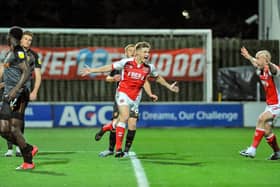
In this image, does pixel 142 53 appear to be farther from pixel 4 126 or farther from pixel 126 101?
pixel 4 126

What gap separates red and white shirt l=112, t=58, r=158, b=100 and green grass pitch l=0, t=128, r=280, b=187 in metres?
1.15

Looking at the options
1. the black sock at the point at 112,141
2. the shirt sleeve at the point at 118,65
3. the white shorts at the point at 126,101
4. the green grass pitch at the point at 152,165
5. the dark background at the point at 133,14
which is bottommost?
the green grass pitch at the point at 152,165

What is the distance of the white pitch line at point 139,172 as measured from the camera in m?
9.63

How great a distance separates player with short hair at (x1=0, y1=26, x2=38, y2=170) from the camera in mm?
→ 10625

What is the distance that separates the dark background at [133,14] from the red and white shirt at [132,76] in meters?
32.4

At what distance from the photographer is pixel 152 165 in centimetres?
1165

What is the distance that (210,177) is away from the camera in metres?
10.2

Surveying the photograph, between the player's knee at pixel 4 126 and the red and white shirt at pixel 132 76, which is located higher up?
the red and white shirt at pixel 132 76

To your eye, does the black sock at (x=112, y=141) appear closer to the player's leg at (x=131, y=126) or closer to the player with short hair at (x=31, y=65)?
the player's leg at (x=131, y=126)

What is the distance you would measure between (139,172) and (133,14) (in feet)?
119

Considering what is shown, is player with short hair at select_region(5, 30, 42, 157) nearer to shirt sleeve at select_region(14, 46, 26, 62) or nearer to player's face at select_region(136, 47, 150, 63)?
shirt sleeve at select_region(14, 46, 26, 62)

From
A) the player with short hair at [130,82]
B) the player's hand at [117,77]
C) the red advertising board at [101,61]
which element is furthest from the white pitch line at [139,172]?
the red advertising board at [101,61]

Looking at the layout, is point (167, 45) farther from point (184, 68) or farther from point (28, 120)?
point (28, 120)

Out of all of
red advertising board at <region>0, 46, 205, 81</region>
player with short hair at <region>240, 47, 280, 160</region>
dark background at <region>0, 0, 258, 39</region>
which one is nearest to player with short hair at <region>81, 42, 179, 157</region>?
player with short hair at <region>240, 47, 280, 160</region>
